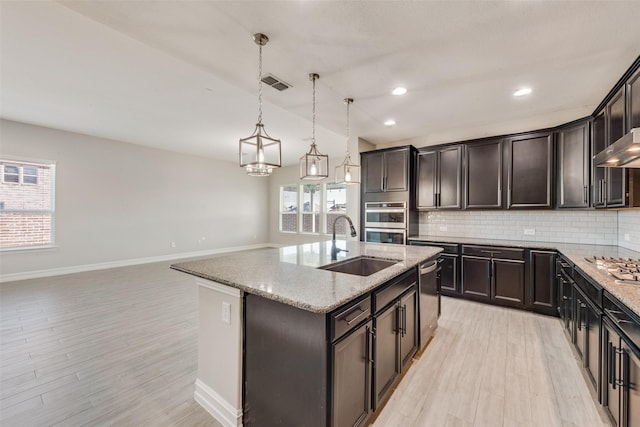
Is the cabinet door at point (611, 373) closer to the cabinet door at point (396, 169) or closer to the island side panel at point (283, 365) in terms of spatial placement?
the island side panel at point (283, 365)

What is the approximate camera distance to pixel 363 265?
2588 mm

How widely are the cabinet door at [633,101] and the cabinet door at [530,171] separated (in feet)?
4.10

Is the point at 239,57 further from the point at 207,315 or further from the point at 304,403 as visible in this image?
the point at 304,403

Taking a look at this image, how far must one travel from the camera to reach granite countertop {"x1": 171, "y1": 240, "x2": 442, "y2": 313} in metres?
1.34

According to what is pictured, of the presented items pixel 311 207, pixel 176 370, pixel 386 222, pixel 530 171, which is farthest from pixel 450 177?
pixel 311 207

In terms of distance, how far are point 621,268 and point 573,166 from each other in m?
2.04

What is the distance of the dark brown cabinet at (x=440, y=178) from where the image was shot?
4332 millimetres

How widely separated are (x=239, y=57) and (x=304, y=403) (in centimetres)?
278

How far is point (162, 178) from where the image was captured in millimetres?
7039

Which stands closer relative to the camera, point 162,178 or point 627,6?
point 627,6

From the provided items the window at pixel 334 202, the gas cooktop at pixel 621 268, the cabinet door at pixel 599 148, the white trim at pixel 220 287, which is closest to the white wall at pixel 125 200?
the window at pixel 334 202

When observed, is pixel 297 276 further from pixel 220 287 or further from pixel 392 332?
pixel 392 332

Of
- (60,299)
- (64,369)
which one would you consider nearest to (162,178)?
(60,299)

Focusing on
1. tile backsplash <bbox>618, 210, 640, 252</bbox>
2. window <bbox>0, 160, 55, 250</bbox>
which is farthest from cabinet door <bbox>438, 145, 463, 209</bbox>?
window <bbox>0, 160, 55, 250</bbox>
